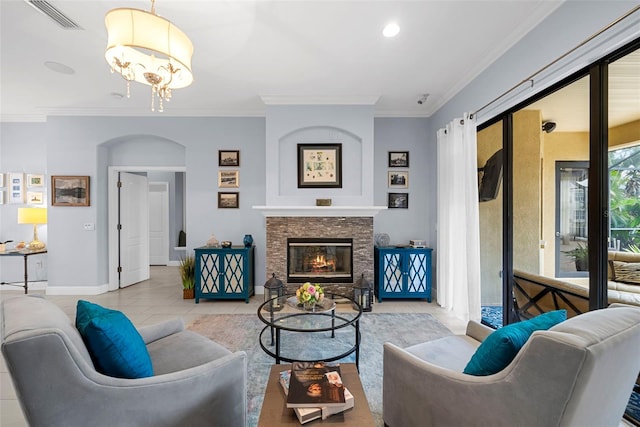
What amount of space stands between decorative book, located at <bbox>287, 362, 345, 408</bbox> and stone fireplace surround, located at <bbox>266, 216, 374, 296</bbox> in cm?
253

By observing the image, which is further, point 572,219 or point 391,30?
point 391,30

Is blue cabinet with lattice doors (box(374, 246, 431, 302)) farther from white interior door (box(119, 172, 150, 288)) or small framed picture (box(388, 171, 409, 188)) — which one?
white interior door (box(119, 172, 150, 288))

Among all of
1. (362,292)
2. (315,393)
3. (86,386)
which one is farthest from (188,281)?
(315,393)

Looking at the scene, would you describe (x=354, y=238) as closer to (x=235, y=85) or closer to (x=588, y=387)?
(x=235, y=85)

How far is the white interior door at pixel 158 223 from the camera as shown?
6.91 metres

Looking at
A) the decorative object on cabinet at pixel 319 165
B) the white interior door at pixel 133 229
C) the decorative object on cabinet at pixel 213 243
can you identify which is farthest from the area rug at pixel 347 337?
the white interior door at pixel 133 229

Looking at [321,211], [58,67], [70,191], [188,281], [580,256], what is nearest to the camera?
[580,256]

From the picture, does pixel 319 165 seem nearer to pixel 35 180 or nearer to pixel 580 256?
pixel 580 256

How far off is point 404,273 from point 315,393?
306cm

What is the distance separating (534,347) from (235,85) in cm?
378

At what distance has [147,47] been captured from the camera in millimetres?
1650

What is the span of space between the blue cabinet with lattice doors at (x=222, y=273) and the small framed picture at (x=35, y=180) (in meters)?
3.23

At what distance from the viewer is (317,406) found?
3.55ft

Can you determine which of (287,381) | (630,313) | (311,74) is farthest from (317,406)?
(311,74)
